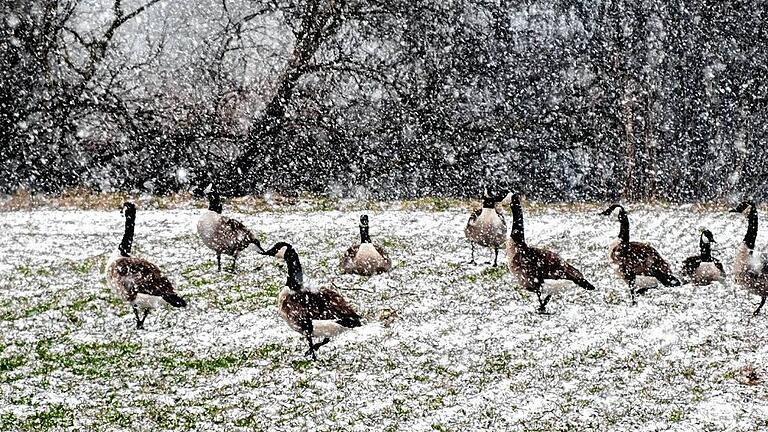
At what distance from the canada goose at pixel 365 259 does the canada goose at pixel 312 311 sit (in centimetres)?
282

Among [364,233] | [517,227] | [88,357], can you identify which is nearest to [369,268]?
[364,233]

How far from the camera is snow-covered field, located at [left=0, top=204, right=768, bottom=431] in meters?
7.39

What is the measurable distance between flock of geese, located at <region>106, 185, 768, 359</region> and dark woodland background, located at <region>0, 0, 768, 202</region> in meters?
11.7

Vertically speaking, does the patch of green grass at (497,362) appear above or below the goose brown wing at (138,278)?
below

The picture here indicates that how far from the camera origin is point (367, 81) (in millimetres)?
24328

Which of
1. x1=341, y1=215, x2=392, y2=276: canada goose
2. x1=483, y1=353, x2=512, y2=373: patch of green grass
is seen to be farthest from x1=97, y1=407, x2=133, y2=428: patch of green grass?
x1=341, y1=215, x2=392, y2=276: canada goose

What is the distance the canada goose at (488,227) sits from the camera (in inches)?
483

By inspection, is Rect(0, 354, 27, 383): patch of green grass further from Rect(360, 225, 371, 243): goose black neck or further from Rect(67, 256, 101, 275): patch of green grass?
Rect(360, 225, 371, 243): goose black neck

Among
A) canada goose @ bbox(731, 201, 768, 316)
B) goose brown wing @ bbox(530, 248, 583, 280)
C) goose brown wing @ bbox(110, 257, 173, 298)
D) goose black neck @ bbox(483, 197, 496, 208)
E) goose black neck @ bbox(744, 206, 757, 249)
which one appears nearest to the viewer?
goose brown wing @ bbox(110, 257, 173, 298)

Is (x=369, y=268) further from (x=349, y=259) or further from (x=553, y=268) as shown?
(x=553, y=268)

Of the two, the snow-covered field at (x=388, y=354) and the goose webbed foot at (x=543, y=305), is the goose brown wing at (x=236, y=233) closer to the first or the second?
the snow-covered field at (x=388, y=354)

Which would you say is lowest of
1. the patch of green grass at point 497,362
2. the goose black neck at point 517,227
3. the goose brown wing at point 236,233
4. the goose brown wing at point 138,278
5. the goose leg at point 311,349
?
the patch of green grass at point 497,362

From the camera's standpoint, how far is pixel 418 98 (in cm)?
2430

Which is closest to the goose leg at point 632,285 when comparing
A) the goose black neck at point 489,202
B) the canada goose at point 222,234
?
the goose black neck at point 489,202
